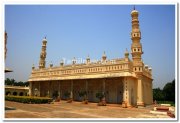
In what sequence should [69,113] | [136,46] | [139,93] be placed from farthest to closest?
[136,46] → [139,93] → [69,113]

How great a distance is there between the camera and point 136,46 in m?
29.0

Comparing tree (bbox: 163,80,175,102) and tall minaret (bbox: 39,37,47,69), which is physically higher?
tall minaret (bbox: 39,37,47,69)

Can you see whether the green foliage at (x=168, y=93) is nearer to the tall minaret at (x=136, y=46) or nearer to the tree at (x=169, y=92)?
the tree at (x=169, y=92)

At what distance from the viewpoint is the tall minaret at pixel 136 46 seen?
94.4 ft

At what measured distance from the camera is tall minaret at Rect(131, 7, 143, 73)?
28.8 meters

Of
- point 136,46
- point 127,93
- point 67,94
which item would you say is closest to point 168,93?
point 136,46

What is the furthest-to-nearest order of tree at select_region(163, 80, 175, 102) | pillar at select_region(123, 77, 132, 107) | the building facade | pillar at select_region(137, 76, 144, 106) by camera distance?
tree at select_region(163, 80, 175, 102)
the building facade
pillar at select_region(137, 76, 144, 106)
pillar at select_region(123, 77, 132, 107)

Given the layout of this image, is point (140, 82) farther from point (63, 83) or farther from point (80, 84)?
point (63, 83)

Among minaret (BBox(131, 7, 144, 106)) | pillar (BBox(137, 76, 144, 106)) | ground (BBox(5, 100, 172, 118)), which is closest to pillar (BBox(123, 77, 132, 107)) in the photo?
pillar (BBox(137, 76, 144, 106))

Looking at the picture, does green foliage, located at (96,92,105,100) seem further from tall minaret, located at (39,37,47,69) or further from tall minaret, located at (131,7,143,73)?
tall minaret, located at (39,37,47,69)

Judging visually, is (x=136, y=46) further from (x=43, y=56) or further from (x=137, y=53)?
(x=43, y=56)

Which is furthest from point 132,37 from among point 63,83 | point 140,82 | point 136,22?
point 63,83

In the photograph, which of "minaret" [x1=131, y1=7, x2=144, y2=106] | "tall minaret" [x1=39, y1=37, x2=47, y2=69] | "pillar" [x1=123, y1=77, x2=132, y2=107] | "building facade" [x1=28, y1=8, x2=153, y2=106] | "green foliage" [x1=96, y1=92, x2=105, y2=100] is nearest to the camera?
"pillar" [x1=123, y1=77, x2=132, y2=107]

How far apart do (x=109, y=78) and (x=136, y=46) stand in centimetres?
561
